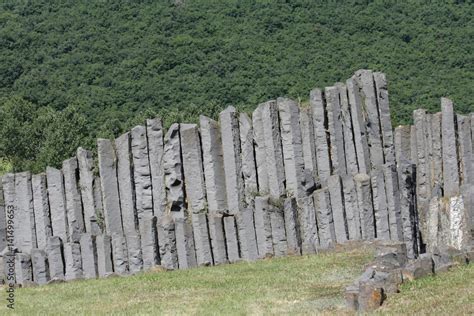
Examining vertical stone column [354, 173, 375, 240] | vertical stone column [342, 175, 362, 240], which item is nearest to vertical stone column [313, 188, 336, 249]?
vertical stone column [342, 175, 362, 240]

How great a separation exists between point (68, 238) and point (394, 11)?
53164 mm

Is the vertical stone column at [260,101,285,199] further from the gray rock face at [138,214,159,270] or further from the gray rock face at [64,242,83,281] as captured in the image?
the gray rock face at [64,242,83,281]

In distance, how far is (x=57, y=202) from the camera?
31.9 m

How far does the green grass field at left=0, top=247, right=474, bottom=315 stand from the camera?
802 inches

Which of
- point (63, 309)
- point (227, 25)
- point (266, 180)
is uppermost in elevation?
point (227, 25)

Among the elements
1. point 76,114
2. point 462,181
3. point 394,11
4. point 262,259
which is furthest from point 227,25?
point 262,259

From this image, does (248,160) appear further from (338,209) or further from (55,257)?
(55,257)

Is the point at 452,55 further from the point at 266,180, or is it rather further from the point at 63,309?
the point at 63,309

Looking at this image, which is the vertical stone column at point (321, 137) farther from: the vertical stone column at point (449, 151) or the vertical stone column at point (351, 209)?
the vertical stone column at point (449, 151)

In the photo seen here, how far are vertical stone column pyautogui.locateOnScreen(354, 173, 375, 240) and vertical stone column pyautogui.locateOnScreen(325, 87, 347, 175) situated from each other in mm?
1818

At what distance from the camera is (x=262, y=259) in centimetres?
2934

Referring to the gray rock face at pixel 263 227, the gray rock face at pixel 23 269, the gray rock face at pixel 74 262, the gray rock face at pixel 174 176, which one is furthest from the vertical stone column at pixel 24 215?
the gray rock face at pixel 263 227

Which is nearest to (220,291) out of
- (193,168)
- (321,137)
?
(193,168)

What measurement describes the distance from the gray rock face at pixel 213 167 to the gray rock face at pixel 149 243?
1803 millimetres
